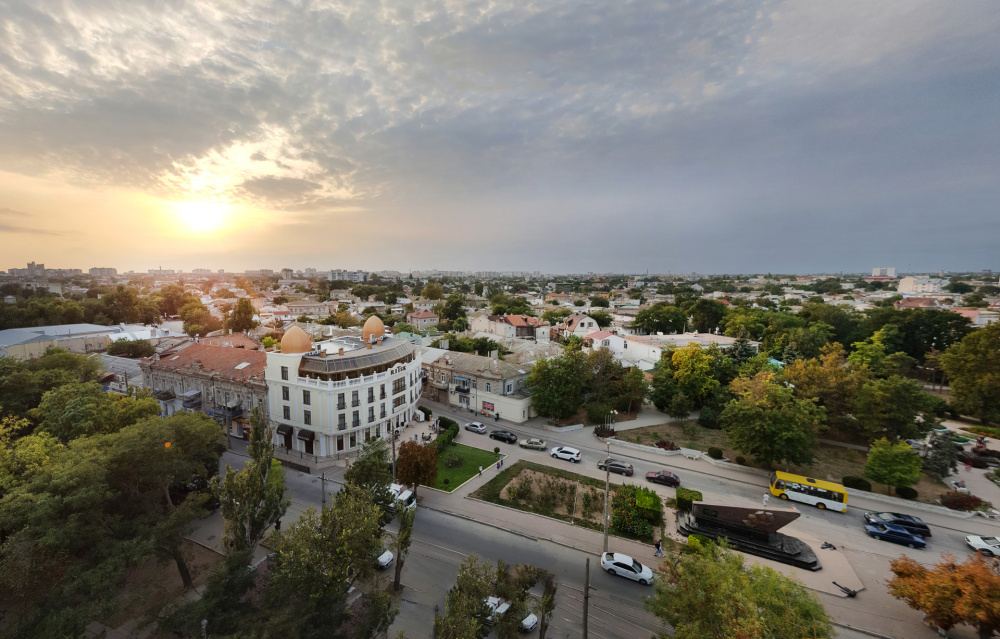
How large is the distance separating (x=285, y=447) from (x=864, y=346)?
235 ft

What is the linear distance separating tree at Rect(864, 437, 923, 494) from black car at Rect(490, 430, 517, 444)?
89.6 ft

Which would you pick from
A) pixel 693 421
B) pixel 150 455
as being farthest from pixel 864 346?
pixel 150 455

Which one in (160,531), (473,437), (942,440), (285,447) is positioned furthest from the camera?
(473,437)

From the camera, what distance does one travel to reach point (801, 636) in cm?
1280

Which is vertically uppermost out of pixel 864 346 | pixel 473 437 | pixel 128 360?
pixel 864 346

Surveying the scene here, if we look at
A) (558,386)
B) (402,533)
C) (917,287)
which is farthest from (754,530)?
(917,287)

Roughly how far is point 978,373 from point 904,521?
1103 inches

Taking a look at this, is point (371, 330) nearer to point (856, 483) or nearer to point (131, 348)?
point (131, 348)

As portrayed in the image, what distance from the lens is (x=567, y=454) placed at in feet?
113

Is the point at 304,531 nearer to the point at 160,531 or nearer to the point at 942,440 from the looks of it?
the point at 160,531

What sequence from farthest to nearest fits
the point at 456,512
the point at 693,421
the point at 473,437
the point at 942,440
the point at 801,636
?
the point at 693,421
the point at 473,437
the point at 942,440
the point at 456,512
the point at 801,636

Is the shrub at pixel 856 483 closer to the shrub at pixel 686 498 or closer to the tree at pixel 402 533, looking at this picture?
the shrub at pixel 686 498

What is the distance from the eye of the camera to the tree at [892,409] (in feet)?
107

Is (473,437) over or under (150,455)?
under
